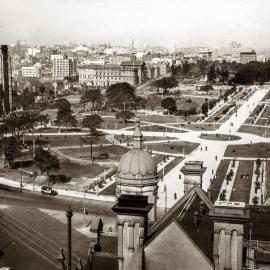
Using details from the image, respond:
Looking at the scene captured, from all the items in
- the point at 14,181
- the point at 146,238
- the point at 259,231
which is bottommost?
the point at 14,181

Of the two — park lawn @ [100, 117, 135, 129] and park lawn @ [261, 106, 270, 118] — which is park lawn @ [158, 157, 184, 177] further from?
park lawn @ [261, 106, 270, 118]

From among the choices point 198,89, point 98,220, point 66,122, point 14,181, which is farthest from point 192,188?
point 198,89

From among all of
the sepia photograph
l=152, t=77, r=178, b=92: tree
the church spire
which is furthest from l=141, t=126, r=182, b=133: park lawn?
the church spire

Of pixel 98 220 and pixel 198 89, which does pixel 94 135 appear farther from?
pixel 198 89

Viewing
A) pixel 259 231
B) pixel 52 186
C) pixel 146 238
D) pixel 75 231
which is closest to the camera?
pixel 146 238

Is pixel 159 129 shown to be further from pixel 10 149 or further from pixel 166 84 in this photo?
pixel 166 84

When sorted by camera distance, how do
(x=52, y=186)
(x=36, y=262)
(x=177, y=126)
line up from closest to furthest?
(x=36, y=262)
(x=52, y=186)
(x=177, y=126)

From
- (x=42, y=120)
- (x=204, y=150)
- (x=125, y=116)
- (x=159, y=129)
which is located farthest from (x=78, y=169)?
(x=125, y=116)
